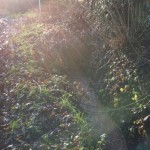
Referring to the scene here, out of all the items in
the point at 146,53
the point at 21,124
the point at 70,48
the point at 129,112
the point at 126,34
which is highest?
the point at 70,48

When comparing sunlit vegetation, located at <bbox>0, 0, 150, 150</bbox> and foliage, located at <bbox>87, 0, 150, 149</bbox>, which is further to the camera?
foliage, located at <bbox>87, 0, 150, 149</bbox>

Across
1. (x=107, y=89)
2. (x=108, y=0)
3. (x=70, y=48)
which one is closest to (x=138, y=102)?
(x=107, y=89)

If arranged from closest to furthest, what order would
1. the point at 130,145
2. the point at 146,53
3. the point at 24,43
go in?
the point at 130,145
the point at 146,53
the point at 24,43

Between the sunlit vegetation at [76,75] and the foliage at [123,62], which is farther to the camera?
the foliage at [123,62]

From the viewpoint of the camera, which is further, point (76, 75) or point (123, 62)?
point (76, 75)

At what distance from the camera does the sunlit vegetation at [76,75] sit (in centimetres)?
643

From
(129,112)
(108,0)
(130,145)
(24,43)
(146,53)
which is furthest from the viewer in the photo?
(24,43)

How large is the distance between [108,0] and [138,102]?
10.2 ft

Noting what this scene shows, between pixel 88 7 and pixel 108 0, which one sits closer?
pixel 108 0

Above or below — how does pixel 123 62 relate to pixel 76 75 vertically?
below

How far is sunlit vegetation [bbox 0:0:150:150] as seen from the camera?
6.43 m

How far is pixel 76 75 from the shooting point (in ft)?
33.1

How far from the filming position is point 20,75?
9.13m

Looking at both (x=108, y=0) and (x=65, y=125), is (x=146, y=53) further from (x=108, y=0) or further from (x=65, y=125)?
(x=65, y=125)
